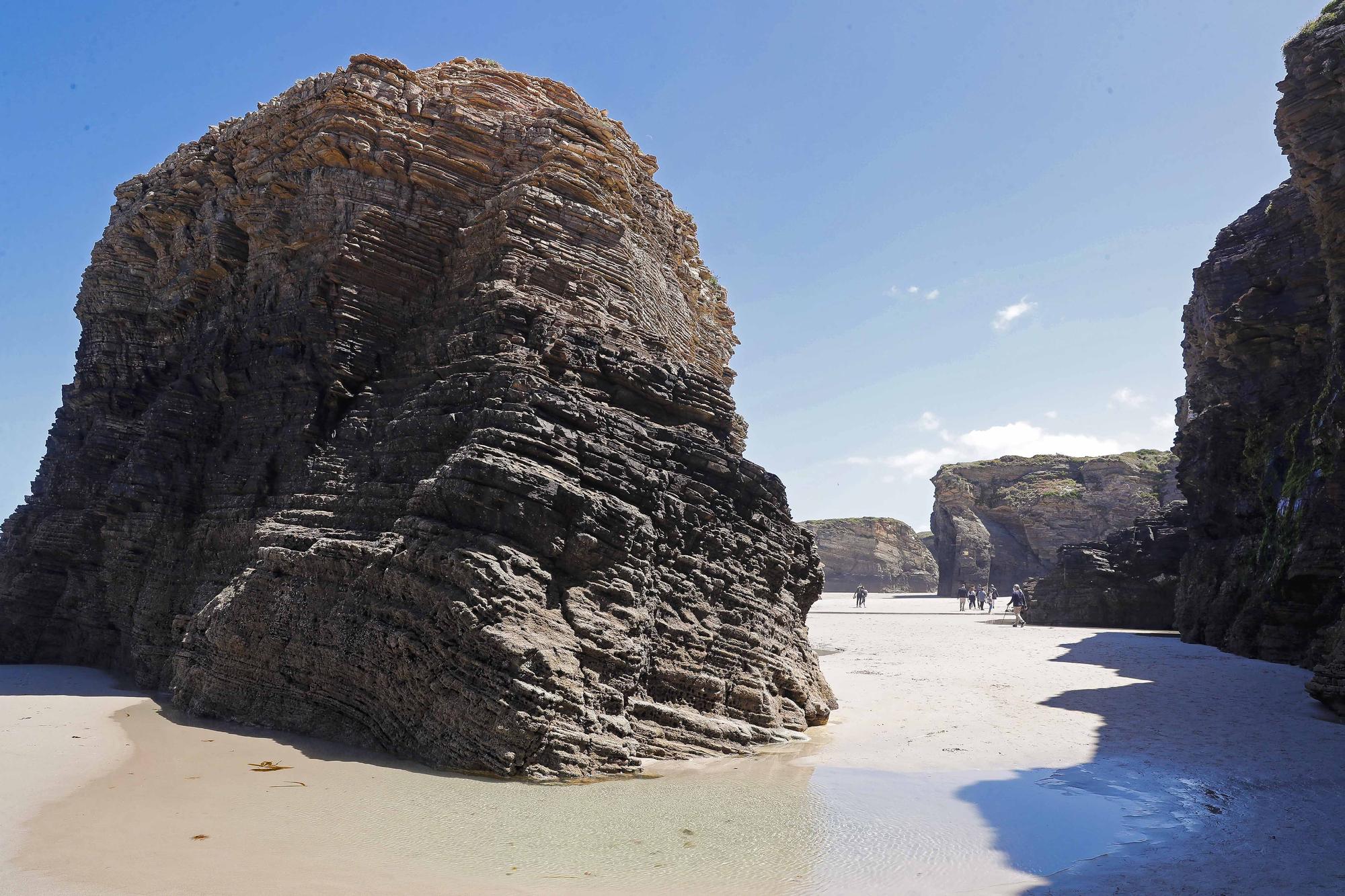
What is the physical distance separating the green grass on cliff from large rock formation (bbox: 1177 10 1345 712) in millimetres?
63

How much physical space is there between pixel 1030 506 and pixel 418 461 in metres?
66.4

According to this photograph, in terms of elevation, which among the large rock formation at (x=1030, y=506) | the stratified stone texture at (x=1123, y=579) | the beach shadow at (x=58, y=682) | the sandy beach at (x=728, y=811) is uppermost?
the large rock formation at (x=1030, y=506)

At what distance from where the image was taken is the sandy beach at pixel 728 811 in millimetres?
5727

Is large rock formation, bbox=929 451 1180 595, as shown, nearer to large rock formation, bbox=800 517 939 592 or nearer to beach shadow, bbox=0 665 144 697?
large rock formation, bbox=800 517 939 592

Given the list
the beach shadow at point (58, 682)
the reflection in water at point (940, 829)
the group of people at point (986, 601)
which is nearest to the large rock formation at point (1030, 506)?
the group of people at point (986, 601)

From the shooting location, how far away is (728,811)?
7570 mm

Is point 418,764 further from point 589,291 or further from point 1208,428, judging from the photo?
point 1208,428

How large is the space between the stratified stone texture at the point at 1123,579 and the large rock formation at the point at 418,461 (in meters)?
22.8

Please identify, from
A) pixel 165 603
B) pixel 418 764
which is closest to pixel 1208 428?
pixel 418 764

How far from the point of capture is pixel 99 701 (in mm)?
12008

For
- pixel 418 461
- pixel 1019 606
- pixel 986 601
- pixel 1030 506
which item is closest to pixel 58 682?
pixel 418 461

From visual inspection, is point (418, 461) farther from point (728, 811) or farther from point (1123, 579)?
point (1123, 579)

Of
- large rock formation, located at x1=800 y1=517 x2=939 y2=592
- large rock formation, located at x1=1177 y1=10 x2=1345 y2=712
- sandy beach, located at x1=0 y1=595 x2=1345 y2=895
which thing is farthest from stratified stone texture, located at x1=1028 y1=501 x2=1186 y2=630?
large rock formation, located at x1=800 y1=517 x2=939 y2=592

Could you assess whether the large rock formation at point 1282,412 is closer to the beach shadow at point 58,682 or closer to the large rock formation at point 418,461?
the large rock formation at point 418,461
